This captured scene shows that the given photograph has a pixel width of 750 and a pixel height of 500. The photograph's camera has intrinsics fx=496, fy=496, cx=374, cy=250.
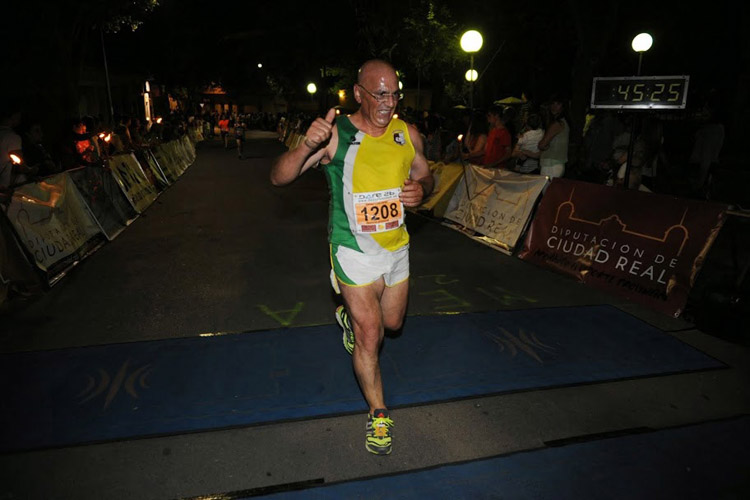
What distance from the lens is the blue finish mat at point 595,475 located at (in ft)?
9.53

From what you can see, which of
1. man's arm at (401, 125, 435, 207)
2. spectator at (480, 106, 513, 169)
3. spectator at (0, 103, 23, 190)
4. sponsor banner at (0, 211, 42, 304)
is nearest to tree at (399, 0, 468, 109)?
spectator at (480, 106, 513, 169)

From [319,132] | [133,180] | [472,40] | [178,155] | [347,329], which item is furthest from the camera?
[178,155]

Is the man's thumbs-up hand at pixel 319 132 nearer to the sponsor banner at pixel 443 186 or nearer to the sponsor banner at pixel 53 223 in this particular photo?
the sponsor banner at pixel 53 223

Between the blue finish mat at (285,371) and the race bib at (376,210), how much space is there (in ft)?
4.58

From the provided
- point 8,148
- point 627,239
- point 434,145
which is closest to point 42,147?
point 8,148

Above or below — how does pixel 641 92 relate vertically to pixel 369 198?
above

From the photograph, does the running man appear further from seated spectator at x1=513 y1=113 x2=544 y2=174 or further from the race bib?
seated spectator at x1=513 y1=113 x2=544 y2=174

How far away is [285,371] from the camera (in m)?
4.25

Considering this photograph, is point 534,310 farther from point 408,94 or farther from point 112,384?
point 408,94

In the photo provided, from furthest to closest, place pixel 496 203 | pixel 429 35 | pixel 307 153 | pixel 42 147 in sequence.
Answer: pixel 429 35, pixel 42 147, pixel 496 203, pixel 307 153

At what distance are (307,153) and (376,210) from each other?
0.60 metres

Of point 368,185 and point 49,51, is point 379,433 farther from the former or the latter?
point 49,51

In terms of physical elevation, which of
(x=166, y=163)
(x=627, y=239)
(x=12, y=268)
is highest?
(x=627, y=239)

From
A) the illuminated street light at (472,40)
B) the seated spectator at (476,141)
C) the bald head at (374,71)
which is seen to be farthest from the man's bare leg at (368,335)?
the illuminated street light at (472,40)
